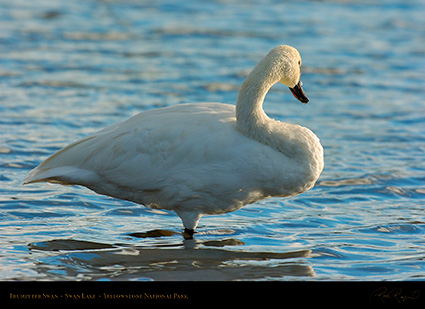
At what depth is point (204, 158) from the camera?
5.94m

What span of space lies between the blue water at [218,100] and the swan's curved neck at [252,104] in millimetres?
1050

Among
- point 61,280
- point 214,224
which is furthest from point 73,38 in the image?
point 61,280

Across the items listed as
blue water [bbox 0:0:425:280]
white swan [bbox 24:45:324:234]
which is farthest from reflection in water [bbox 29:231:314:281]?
white swan [bbox 24:45:324:234]

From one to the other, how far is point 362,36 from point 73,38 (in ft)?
20.1

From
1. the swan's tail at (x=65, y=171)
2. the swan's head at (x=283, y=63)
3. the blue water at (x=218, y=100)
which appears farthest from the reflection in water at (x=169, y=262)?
the swan's head at (x=283, y=63)

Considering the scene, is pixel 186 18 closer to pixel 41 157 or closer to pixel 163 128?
pixel 41 157

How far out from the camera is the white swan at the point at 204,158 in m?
5.91
